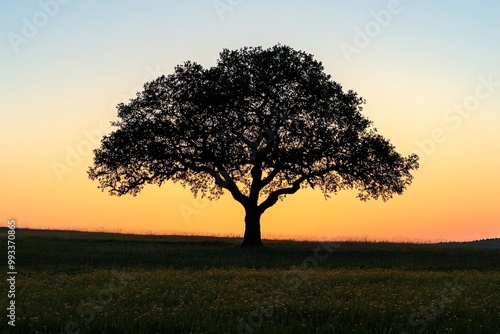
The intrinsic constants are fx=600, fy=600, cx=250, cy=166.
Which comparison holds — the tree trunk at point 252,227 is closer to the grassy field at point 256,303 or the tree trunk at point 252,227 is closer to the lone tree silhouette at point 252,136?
the lone tree silhouette at point 252,136

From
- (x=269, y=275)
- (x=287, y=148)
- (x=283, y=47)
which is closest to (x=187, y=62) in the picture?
(x=283, y=47)

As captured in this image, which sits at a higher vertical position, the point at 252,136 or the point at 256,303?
the point at 252,136

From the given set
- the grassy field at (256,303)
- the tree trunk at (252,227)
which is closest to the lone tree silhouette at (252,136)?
the tree trunk at (252,227)

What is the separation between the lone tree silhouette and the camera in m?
46.4

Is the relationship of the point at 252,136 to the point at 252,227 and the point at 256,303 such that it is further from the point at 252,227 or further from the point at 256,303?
the point at 256,303

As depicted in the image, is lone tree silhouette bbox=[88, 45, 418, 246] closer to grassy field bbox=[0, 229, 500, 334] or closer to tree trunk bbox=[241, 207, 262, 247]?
tree trunk bbox=[241, 207, 262, 247]

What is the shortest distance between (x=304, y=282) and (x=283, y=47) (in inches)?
1154

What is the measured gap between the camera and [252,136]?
4719cm

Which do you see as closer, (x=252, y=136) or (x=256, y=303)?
(x=256, y=303)

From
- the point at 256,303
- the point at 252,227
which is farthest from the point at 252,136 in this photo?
the point at 256,303

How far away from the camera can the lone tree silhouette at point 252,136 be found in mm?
46406

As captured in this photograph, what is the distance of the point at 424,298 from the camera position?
60.6 feet

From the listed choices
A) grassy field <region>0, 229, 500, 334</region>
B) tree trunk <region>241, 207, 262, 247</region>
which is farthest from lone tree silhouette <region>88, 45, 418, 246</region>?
grassy field <region>0, 229, 500, 334</region>

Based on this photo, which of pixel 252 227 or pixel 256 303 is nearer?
pixel 256 303
